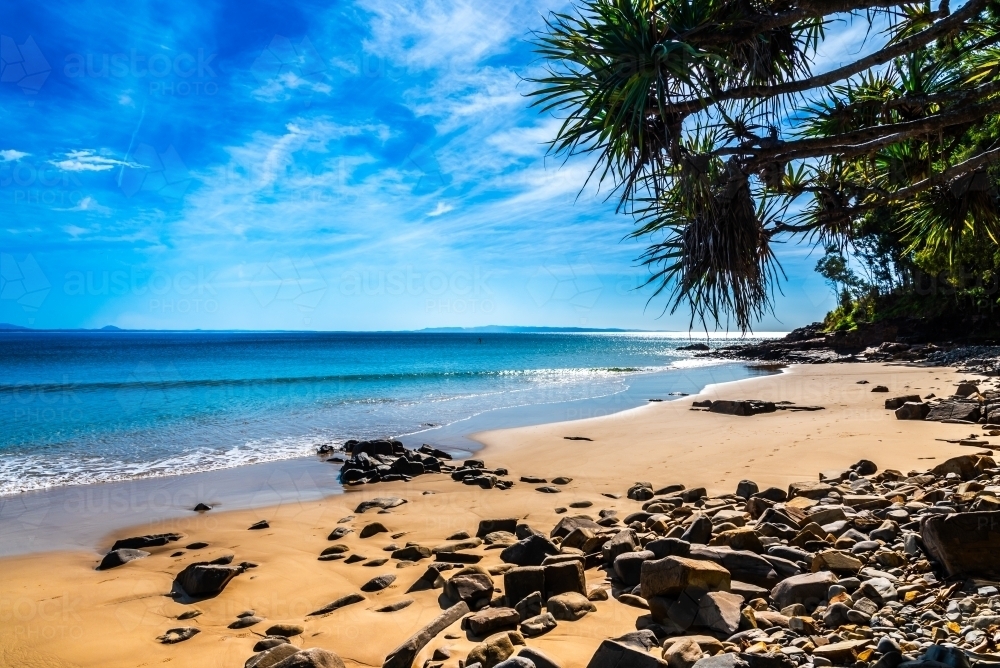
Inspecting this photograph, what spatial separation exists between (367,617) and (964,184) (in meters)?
7.40

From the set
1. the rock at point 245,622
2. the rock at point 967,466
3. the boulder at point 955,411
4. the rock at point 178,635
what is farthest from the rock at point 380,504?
the boulder at point 955,411

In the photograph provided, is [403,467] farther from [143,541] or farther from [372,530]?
[143,541]

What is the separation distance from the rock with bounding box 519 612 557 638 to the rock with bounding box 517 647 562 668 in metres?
0.58

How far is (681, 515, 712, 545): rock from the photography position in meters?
4.90

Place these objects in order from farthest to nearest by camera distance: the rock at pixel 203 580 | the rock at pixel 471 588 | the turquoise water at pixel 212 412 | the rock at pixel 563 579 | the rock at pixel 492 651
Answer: the turquoise water at pixel 212 412, the rock at pixel 203 580, the rock at pixel 471 588, the rock at pixel 563 579, the rock at pixel 492 651

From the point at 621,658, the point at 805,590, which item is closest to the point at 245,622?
the point at 621,658

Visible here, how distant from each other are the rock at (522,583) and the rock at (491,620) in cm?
31

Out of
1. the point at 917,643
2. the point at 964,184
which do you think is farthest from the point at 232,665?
the point at 964,184

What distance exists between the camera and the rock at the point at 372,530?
6965 millimetres

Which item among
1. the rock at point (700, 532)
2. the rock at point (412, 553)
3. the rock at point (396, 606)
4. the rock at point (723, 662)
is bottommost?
the rock at point (412, 553)

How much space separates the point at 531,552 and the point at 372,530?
2.73 meters

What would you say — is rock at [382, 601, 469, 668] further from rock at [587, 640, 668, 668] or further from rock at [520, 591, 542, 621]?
rock at [587, 640, 668, 668]

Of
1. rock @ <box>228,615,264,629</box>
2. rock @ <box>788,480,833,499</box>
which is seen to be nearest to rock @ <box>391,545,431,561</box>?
rock @ <box>228,615,264,629</box>

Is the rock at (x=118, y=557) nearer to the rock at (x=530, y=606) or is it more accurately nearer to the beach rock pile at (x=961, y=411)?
the rock at (x=530, y=606)
